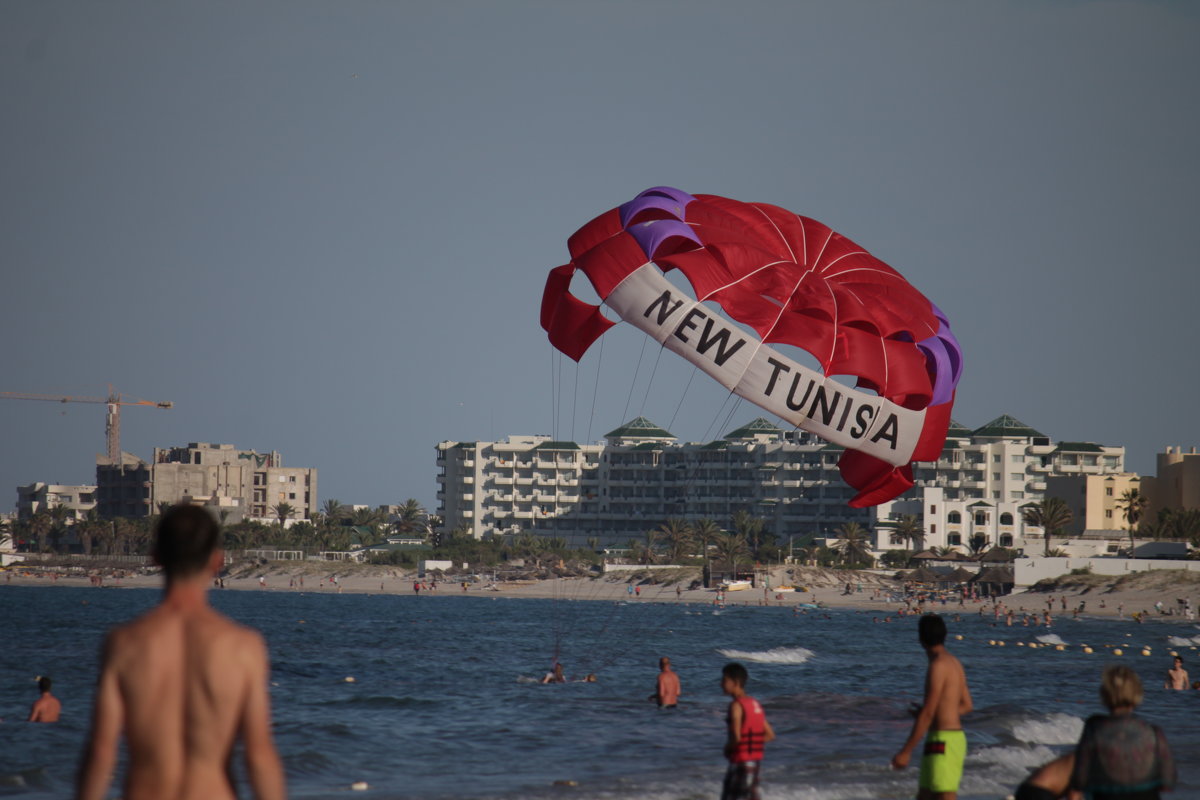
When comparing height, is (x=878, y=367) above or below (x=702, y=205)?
below

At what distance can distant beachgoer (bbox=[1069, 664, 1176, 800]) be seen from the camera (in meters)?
6.32

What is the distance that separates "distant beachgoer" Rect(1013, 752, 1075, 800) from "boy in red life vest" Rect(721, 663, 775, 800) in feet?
10.3

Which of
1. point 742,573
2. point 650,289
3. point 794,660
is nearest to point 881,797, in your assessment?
point 650,289

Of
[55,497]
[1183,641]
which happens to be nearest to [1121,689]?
[1183,641]

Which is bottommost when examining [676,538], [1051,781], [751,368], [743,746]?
[676,538]

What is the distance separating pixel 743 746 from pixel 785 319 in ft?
30.6

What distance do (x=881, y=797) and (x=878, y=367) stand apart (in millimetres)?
5731

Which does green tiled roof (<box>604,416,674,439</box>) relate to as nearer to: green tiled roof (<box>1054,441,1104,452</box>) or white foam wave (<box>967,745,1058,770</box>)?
green tiled roof (<box>1054,441,1104,452</box>)

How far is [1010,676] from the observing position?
129ft

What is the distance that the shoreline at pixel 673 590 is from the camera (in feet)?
263

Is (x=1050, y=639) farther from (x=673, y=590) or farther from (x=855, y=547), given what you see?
(x=855, y=547)

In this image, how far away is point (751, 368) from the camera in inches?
722

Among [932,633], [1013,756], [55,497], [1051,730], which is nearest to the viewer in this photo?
[932,633]

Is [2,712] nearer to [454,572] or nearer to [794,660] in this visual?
[794,660]
